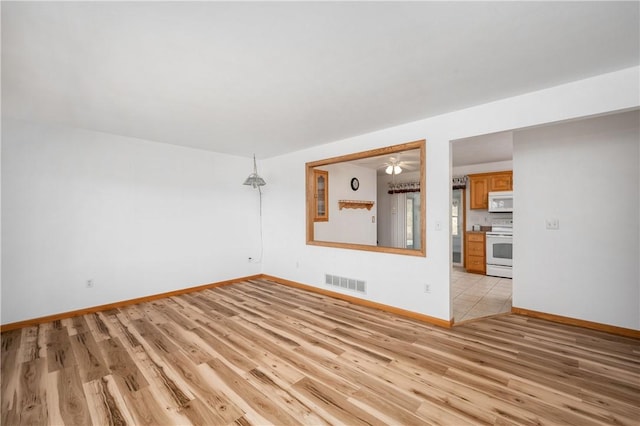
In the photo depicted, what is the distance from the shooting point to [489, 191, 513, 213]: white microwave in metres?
5.94

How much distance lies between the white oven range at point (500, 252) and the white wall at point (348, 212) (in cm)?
287

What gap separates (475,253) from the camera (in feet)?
20.0

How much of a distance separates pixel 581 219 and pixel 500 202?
2958 mm

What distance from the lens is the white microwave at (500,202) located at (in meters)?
5.94

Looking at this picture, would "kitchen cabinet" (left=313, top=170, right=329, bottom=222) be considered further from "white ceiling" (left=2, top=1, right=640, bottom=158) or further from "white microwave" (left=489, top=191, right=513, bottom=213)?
"white microwave" (left=489, top=191, right=513, bottom=213)

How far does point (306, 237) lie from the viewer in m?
4.94

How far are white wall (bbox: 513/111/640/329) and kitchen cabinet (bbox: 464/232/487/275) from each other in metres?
2.42

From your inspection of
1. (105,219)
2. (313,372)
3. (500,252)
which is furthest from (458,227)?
(105,219)

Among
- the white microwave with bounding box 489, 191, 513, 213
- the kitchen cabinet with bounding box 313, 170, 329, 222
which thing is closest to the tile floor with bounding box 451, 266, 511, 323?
the white microwave with bounding box 489, 191, 513, 213

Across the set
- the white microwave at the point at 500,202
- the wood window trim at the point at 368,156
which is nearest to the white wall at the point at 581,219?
the wood window trim at the point at 368,156

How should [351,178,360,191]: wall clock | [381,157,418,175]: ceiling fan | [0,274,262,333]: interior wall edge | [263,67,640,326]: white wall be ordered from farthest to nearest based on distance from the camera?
1. [351,178,360,191]: wall clock
2. [381,157,418,175]: ceiling fan
3. [0,274,262,333]: interior wall edge
4. [263,67,640,326]: white wall

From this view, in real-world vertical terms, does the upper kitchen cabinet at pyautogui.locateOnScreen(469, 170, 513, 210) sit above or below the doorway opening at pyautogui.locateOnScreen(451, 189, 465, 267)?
above

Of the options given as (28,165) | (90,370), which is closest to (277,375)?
(90,370)

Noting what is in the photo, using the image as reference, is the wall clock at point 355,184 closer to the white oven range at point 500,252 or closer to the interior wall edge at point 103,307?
the white oven range at point 500,252
